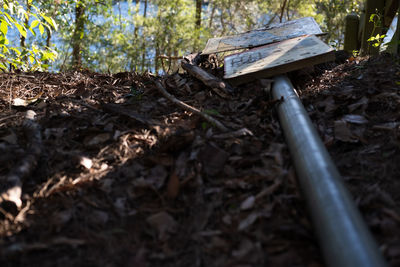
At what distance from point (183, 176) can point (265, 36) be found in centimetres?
355

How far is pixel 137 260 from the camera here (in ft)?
5.22

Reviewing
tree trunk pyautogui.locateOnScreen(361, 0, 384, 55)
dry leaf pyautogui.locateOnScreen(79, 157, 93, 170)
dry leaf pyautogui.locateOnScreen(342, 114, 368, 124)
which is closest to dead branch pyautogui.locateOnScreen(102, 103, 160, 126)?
dry leaf pyautogui.locateOnScreen(79, 157, 93, 170)

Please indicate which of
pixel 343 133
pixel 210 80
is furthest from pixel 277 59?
pixel 343 133

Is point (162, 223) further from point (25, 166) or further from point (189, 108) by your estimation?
point (189, 108)

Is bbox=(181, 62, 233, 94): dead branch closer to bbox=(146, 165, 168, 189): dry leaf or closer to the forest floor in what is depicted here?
the forest floor

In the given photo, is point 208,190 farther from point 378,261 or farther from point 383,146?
point 383,146

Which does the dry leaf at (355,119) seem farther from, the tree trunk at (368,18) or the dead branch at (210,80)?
the tree trunk at (368,18)

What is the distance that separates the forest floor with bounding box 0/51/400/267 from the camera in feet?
5.37

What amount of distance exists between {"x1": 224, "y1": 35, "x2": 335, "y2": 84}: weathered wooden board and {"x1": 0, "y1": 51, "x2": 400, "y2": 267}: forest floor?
0.21 metres

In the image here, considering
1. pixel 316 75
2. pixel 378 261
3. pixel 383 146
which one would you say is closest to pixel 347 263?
pixel 378 261

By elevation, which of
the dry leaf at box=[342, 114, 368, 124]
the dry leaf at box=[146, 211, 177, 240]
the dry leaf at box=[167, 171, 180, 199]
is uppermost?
the dry leaf at box=[342, 114, 368, 124]

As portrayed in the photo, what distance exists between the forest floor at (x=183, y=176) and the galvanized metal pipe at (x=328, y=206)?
0.12 metres

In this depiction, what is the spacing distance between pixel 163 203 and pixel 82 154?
2.90ft

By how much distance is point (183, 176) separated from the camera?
2125 millimetres
